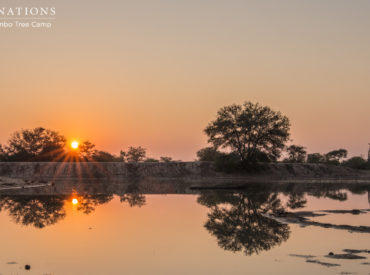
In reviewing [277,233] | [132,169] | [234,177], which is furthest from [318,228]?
[132,169]

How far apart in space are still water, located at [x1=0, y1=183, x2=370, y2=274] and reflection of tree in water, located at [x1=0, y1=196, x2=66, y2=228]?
66 millimetres

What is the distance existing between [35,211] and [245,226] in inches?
607

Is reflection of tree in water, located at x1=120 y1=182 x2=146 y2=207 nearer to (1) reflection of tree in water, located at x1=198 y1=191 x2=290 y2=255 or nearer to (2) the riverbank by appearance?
(1) reflection of tree in water, located at x1=198 y1=191 x2=290 y2=255

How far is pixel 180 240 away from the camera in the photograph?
20891 mm

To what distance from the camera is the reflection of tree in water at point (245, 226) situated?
20219 mm

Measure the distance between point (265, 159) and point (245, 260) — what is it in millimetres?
75365

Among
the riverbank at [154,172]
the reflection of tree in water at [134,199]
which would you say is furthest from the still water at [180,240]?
the riverbank at [154,172]

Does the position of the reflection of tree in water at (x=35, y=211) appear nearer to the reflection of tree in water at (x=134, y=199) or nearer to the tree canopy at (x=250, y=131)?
the reflection of tree in water at (x=134, y=199)

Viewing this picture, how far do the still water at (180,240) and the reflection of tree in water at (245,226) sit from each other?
0.15ft

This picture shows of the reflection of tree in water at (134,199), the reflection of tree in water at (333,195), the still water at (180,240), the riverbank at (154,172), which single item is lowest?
the still water at (180,240)

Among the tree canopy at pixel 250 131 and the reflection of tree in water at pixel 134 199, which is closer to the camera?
the reflection of tree in water at pixel 134 199

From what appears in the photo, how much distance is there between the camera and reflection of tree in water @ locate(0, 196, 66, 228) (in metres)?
28.2

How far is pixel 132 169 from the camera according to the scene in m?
96.4

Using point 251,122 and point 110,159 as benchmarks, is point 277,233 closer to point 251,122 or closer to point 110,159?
point 251,122
